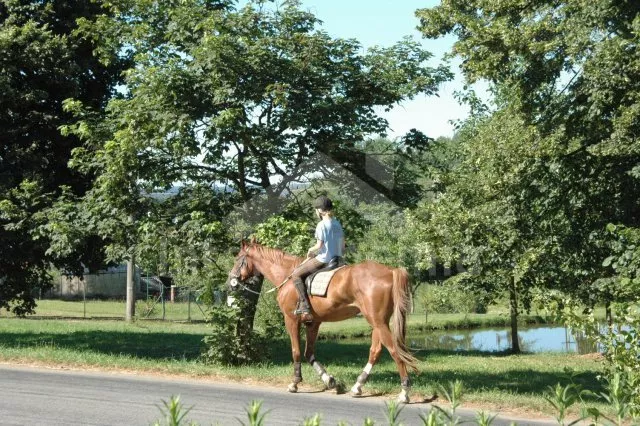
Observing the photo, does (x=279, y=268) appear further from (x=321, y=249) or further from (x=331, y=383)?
(x=331, y=383)

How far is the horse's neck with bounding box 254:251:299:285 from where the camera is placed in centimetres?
1468

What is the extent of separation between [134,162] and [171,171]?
111cm

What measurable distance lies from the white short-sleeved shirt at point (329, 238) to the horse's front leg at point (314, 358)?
1.42 metres

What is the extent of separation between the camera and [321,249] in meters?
14.0

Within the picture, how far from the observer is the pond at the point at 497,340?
112ft

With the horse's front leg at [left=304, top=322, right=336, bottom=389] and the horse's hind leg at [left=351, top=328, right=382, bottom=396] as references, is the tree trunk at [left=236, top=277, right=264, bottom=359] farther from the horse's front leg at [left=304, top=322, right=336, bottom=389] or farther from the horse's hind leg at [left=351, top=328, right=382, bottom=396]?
the horse's hind leg at [left=351, top=328, right=382, bottom=396]

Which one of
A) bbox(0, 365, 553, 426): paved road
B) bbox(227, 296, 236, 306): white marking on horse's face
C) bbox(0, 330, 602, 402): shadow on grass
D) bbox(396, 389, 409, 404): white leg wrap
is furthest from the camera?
bbox(227, 296, 236, 306): white marking on horse's face

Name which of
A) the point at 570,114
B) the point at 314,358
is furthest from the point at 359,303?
the point at 570,114

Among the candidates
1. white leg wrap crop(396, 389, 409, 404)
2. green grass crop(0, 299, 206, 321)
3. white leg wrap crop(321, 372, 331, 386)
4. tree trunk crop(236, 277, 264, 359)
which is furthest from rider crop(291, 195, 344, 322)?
green grass crop(0, 299, 206, 321)

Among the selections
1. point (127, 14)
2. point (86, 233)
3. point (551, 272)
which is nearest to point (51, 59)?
point (127, 14)

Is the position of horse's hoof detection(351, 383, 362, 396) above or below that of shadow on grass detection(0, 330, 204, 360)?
below

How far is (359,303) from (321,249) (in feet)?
3.97

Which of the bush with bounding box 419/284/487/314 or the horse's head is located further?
the bush with bounding box 419/284/487/314

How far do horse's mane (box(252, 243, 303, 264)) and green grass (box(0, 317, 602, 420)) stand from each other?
2.27 metres
